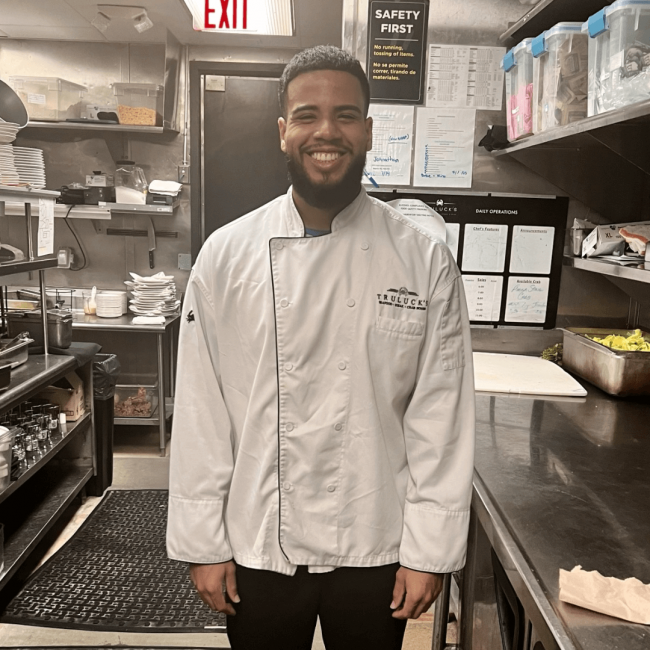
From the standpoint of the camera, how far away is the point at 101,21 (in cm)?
366

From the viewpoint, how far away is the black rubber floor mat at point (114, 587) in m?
2.18

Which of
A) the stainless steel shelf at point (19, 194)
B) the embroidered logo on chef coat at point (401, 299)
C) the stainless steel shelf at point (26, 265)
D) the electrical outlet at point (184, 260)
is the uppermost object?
the stainless steel shelf at point (19, 194)

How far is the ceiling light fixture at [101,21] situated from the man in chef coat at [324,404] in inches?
117

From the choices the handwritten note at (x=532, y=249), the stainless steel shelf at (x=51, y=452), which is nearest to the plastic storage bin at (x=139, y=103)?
the stainless steel shelf at (x=51, y=452)

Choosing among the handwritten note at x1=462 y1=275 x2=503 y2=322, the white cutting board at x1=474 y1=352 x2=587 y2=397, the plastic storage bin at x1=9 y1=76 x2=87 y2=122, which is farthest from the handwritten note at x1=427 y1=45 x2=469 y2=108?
the plastic storage bin at x1=9 y1=76 x2=87 y2=122

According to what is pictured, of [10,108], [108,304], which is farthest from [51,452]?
[108,304]

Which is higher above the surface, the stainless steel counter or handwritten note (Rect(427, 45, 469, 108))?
handwritten note (Rect(427, 45, 469, 108))

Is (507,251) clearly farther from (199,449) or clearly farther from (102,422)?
(102,422)

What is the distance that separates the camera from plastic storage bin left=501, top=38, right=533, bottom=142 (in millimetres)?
1964

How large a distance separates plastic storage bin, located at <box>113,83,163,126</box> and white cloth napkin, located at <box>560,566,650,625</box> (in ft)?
12.2

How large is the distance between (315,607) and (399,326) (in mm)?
560

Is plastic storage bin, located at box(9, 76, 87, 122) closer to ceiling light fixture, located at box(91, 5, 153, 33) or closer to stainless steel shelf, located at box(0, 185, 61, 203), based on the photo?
ceiling light fixture, located at box(91, 5, 153, 33)

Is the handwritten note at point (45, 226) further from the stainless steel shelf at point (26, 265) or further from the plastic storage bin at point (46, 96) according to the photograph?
the plastic storage bin at point (46, 96)

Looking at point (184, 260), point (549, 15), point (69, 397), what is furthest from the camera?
point (184, 260)
